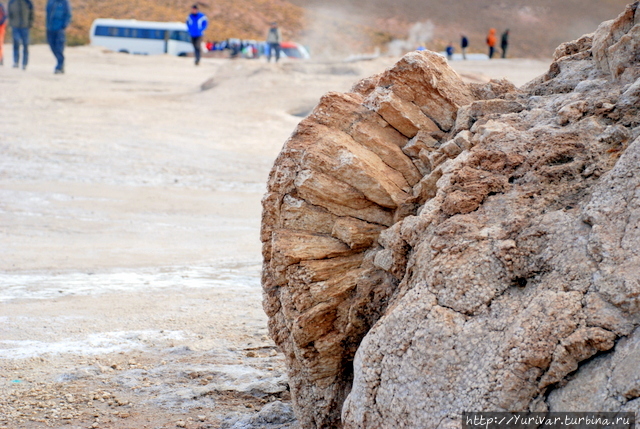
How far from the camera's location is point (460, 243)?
2.40m

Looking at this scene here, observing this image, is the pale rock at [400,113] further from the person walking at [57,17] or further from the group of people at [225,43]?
the group of people at [225,43]

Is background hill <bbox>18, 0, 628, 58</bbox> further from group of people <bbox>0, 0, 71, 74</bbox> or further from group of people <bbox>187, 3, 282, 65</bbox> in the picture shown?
group of people <bbox>0, 0, 71, 74</bbox>

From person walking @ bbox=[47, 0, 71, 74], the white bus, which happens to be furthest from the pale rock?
the white bus

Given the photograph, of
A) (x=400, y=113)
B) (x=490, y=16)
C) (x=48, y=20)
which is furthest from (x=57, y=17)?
Answer: (x=490, y=16)

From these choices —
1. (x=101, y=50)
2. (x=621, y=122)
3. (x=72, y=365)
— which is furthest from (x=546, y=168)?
(x=101, y=50)

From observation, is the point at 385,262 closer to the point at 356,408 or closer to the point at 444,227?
the point at 444,227

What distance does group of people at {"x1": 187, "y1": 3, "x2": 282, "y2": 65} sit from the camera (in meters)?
20.5

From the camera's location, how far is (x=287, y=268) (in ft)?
9.43

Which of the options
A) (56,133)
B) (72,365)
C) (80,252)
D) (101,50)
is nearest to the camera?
(72,365)

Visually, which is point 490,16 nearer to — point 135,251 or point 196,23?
point 196,23

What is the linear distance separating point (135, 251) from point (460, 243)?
15.5ft

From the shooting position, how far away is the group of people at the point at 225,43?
2048cm

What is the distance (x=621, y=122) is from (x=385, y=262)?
40.5 inches

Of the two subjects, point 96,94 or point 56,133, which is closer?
point 56,133
